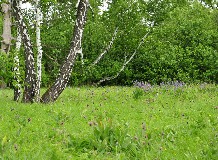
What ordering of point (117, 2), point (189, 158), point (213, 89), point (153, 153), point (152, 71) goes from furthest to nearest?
point (152, 71), point (117, 2), point (213, 89), point (153, 153), point (189, 158)

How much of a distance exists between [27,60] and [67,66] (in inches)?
51.9

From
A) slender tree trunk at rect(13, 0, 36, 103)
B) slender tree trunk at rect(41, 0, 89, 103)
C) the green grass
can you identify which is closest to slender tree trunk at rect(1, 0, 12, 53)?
slender tree trunk at rect(13, 0, 36, 103)

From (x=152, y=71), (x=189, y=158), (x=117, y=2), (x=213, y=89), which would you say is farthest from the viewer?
(x=152, y=71)

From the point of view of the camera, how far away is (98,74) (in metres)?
24.8

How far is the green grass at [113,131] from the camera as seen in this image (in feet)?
18.2

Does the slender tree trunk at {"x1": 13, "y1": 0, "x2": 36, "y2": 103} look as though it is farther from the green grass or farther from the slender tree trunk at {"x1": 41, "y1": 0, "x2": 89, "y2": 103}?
the green grass

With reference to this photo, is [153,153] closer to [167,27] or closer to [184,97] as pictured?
[184,97]

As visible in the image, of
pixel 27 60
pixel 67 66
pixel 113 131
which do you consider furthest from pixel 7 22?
pixel 113 131

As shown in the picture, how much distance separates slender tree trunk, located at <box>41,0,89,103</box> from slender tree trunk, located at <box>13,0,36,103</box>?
0.49 metres

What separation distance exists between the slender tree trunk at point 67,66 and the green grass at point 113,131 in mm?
1372

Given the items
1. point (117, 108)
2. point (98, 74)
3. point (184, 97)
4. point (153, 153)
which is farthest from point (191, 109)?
point (98, 74)

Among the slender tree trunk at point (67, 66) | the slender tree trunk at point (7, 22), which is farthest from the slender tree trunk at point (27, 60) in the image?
the slender tree trunk at point (7, 22)

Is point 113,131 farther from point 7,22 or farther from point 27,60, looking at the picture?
point 7,22

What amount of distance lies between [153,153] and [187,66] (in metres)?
20.4
